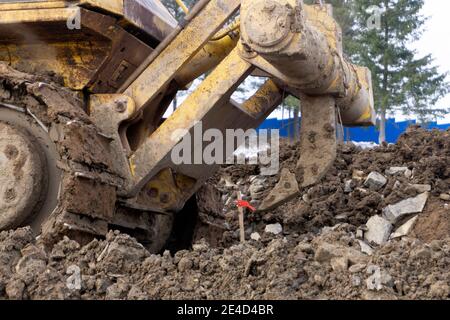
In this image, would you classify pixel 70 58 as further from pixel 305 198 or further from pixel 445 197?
pixel 445 197

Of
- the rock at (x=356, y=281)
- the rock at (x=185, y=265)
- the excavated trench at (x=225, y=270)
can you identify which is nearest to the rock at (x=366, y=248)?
the excavated trench at (x=225, y=270)

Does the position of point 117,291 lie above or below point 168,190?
below

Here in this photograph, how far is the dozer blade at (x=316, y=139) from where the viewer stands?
4875 mm

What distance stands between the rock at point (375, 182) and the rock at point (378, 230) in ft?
2.20

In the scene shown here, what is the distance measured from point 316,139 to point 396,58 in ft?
48.1

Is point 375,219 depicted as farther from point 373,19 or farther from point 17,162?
point 373,19

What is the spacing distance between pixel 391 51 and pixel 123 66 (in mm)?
14657

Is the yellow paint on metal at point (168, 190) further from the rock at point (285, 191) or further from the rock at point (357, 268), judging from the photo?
the rock at point (357, 268)

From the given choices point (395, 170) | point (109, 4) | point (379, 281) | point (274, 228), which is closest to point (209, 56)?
point (109, 4)

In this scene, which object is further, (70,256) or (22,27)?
(22,27)

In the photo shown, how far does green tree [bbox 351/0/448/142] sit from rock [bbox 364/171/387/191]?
37.0 ft

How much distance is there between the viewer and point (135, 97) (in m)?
4.72

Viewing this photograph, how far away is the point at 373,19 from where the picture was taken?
16891mm

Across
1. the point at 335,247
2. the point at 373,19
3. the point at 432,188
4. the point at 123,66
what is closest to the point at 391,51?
the point at 373,19
